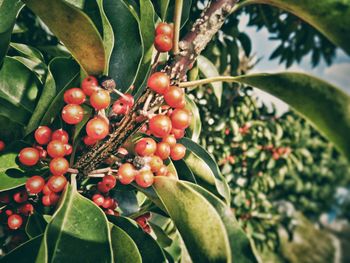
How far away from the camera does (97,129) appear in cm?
94

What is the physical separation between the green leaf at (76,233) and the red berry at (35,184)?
0.44 feet

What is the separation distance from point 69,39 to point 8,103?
415 mm

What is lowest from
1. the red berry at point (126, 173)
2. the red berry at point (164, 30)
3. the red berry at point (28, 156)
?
the red berry at point (28, 156)

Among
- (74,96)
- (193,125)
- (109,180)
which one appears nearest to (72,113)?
(74,96)

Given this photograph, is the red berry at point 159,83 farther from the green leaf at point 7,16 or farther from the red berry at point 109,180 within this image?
the green leaf at point 7,16

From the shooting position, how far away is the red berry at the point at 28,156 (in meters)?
1.05

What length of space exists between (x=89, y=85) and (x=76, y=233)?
1.38ft

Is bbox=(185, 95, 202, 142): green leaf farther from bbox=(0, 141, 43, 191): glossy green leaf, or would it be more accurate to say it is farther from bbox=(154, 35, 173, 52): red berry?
bbox=(0, 141, 43, 191): glossy green leaf

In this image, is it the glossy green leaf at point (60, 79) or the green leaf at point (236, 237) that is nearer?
the green leaf at point (236, 237)

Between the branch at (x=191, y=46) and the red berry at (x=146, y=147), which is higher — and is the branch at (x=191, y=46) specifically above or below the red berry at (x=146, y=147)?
above

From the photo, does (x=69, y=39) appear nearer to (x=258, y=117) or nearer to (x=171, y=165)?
(x=171, y=165)

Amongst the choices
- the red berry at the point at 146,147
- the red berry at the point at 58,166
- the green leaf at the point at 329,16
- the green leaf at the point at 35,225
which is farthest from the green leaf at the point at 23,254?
the green leaf at the point at 329,16

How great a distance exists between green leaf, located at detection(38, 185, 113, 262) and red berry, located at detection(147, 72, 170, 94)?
398 millimetres

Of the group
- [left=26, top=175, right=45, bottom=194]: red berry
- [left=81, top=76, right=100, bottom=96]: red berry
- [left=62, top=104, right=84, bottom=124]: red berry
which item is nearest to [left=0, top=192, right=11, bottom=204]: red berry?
[left=26, top=175, right=45, bottom=194]: red berry
